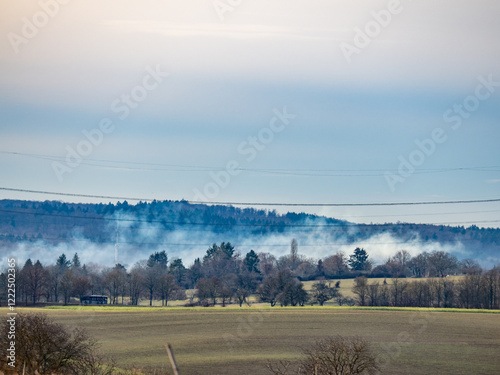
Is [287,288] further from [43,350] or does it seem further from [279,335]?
[43,350]

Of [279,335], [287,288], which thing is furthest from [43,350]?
[287,288]

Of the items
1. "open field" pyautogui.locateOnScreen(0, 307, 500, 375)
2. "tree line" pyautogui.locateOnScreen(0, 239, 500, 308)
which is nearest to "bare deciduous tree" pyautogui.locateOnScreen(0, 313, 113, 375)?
"open field" pyautogui.locateOnScreen(0, 307, 500, 375)

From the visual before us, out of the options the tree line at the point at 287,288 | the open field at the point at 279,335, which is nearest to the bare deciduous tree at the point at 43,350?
the open field at the point at 279,335

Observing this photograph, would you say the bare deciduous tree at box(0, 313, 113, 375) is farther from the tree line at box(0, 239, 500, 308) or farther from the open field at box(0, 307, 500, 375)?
the tree line at box(0, 239, 500, 308)

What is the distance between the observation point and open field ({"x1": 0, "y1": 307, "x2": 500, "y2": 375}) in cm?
5284

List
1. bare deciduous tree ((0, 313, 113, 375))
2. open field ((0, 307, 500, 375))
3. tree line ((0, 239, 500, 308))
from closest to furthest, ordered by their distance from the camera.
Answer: bare deciduous tree ((0, 313, 113, 375)) → open field ((0, 307, 500, 375)) → tree line ((0, 239, 500, 308))

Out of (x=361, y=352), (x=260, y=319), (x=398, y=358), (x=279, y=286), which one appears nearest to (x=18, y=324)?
(x=361, y=352)

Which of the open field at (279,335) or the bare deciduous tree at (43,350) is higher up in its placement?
the bare deciduous tree at (43,350)

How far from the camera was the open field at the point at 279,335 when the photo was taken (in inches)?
2080

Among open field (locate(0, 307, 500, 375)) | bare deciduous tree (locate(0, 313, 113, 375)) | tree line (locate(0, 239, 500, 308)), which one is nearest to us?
bare deciduous tree (locate(0, 313, 113, 375))

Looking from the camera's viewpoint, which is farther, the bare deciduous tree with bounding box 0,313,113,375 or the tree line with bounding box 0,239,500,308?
the tree line with bounding box 0,239,500,308

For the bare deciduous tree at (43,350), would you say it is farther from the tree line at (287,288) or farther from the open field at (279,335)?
the tree line at (287,288)

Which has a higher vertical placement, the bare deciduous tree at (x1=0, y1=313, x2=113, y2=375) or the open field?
the bare deciduous tree at (x1=0, y1=313, x2=113, y2=375)

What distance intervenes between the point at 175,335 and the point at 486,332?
118 ft
